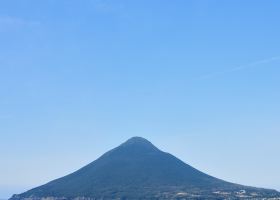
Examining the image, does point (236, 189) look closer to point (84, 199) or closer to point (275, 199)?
point (275, 199)

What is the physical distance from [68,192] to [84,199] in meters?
11.8

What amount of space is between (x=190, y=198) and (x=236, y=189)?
29.9 m

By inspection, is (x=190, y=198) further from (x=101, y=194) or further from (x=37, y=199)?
(x=37, y=199)

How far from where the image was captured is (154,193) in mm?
183125

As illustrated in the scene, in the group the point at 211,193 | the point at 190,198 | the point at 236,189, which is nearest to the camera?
the point at 190,198

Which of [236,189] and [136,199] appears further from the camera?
[236,189]

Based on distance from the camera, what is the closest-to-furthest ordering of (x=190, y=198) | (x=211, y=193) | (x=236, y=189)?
(x=190, y=198)
(x=211, y=193)
(x=236, y=189)

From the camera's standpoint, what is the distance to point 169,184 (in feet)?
652

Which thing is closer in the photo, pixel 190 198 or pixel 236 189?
pixel 190 198

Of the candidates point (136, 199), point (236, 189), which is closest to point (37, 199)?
point (136, 199)

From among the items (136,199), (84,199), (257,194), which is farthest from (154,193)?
(257,194)

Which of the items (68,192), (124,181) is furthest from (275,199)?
(68,192)

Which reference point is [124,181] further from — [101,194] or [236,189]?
[236,189]

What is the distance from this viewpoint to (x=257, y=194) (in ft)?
631
